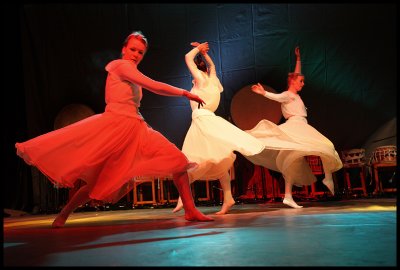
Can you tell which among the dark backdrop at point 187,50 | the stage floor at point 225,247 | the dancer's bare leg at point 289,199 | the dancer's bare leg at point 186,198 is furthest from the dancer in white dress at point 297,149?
the stage floor at point 225,247

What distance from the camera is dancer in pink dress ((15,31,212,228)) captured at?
3322mm

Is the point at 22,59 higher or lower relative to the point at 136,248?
higher

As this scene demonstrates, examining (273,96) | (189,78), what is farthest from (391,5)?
(189,78)

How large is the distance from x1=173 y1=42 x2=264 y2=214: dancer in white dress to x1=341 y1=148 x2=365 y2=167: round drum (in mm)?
2301

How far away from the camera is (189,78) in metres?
7.12

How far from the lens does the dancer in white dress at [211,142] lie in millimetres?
4410

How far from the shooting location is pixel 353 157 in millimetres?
6277

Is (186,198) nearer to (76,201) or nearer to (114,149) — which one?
(114,149)

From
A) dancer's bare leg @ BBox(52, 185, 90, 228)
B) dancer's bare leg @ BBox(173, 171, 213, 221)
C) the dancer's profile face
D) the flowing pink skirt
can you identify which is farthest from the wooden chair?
dancer's bare leg @ BBox(52, 185, 90, 228)

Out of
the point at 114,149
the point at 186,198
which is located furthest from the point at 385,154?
the point at 114,149

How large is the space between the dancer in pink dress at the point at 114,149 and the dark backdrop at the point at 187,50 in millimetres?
3505

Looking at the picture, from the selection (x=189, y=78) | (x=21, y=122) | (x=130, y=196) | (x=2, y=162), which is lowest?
(x=130, y=196)

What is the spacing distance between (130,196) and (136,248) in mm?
5482

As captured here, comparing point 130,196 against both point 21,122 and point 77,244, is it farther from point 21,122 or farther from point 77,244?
point 77,244
